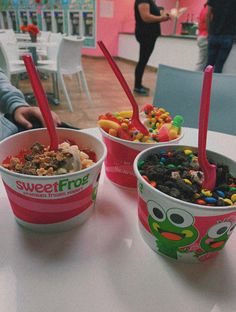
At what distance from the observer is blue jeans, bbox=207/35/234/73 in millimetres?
1956

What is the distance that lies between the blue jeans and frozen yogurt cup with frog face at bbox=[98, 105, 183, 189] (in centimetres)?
174

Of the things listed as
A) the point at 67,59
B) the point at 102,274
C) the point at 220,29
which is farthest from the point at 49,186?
the point at 67,59

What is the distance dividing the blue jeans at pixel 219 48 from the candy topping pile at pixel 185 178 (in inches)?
73.1

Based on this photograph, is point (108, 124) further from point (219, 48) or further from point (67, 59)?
point (67, 59)

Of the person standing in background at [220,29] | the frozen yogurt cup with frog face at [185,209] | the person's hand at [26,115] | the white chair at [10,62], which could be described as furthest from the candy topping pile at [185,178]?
the white chair at [10,62]

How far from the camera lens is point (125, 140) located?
1.51 feet

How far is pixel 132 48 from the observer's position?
5.39 metres

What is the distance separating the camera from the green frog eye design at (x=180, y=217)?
30 centimetres

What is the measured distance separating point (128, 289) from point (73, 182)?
142 mm

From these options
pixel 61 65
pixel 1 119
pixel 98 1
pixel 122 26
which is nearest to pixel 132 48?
pixel 122 26

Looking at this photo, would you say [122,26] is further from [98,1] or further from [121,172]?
[121,172]

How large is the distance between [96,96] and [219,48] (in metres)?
1.58

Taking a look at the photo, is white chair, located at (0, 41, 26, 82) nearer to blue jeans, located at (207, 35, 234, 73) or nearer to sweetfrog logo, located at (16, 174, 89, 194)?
blue jeans, located at (207, 35, 234, 73)

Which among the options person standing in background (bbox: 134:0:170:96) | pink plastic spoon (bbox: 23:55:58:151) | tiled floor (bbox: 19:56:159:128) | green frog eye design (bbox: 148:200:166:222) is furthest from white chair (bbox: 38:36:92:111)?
green frog eye design (bbox: 148:200:166:222)
